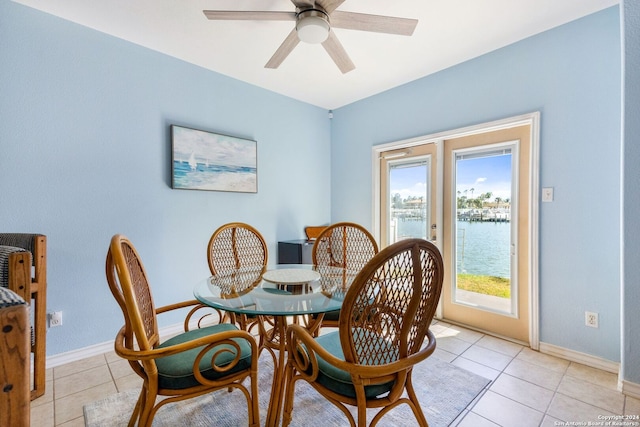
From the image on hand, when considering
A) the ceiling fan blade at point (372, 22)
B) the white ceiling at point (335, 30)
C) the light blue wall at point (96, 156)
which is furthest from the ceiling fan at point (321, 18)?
the light blue wall at point (96, 156)

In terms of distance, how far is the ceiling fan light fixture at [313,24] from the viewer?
171 cm

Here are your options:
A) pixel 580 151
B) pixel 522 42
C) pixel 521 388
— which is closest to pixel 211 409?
pixel 521 388

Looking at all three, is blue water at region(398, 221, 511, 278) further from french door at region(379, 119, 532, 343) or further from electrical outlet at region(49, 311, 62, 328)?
electrical outlet at region(49, 311, 62, 328)

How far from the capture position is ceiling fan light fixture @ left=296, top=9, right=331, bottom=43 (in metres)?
1.71

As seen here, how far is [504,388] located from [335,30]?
2.86 metres

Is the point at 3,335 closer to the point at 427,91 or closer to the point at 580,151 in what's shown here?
the point at 580,151

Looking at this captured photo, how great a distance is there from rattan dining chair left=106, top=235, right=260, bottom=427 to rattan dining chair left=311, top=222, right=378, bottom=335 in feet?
3.60

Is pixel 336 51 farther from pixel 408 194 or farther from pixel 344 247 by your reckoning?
pixel 408 194

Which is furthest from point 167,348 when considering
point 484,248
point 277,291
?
point 484,248

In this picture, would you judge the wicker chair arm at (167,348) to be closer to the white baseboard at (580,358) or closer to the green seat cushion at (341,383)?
the green seat cushion at (341,383)

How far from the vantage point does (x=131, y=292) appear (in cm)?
105

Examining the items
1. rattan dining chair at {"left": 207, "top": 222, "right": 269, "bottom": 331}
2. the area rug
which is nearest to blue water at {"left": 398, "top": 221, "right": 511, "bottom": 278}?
the area rug

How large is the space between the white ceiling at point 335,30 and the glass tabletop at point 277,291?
187cm

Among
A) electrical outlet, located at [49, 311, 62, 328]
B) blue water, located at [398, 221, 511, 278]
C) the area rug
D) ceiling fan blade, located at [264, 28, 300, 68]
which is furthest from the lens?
blue water, located at [398, 221, 511, 278]
